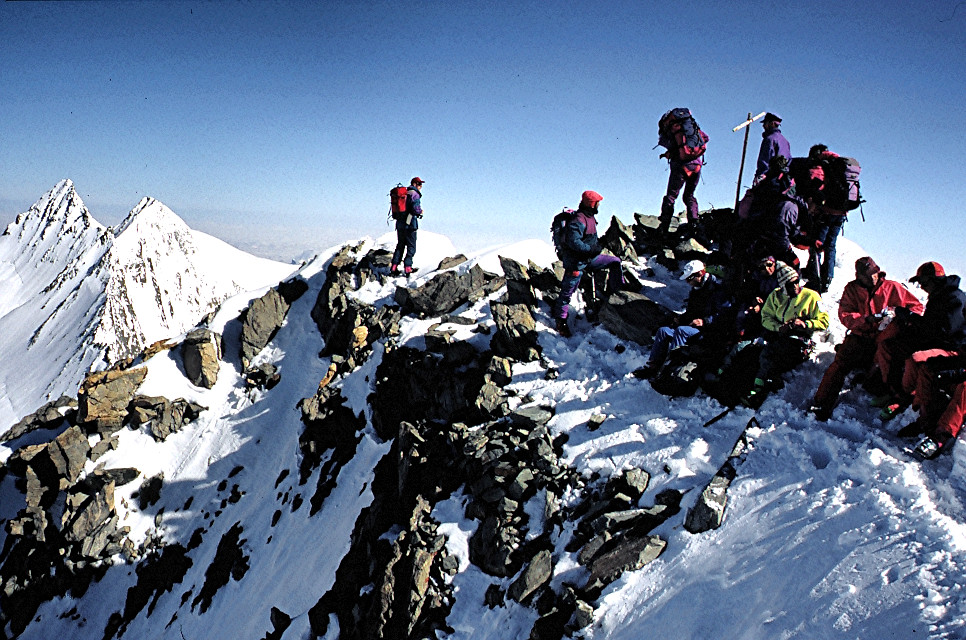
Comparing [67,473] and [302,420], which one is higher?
[302,420]

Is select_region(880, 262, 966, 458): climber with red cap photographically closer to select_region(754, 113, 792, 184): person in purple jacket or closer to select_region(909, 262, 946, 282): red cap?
select_region(909, 262, 946, 282): red cap

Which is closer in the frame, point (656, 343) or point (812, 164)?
point (656, 343)

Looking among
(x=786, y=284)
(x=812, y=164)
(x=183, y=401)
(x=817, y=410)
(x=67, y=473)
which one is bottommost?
(x=67, y=473)

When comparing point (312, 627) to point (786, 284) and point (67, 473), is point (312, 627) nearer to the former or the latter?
point (786, 284)

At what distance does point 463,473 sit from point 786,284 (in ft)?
24.5

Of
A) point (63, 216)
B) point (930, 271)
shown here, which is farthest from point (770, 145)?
point (63, 216)

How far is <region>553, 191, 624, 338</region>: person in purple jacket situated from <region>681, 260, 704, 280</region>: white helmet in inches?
103

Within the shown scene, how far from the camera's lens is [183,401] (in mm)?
22016

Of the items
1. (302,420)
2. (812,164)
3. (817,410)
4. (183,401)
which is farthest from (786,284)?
(183,401)

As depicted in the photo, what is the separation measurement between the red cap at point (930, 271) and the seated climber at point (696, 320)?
357 centimetres

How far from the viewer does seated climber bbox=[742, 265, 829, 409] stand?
8930 mm

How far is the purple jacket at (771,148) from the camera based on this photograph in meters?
13.2

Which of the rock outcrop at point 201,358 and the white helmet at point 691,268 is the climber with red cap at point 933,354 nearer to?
the white helmet at point 691,268

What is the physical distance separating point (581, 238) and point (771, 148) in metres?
6.00
